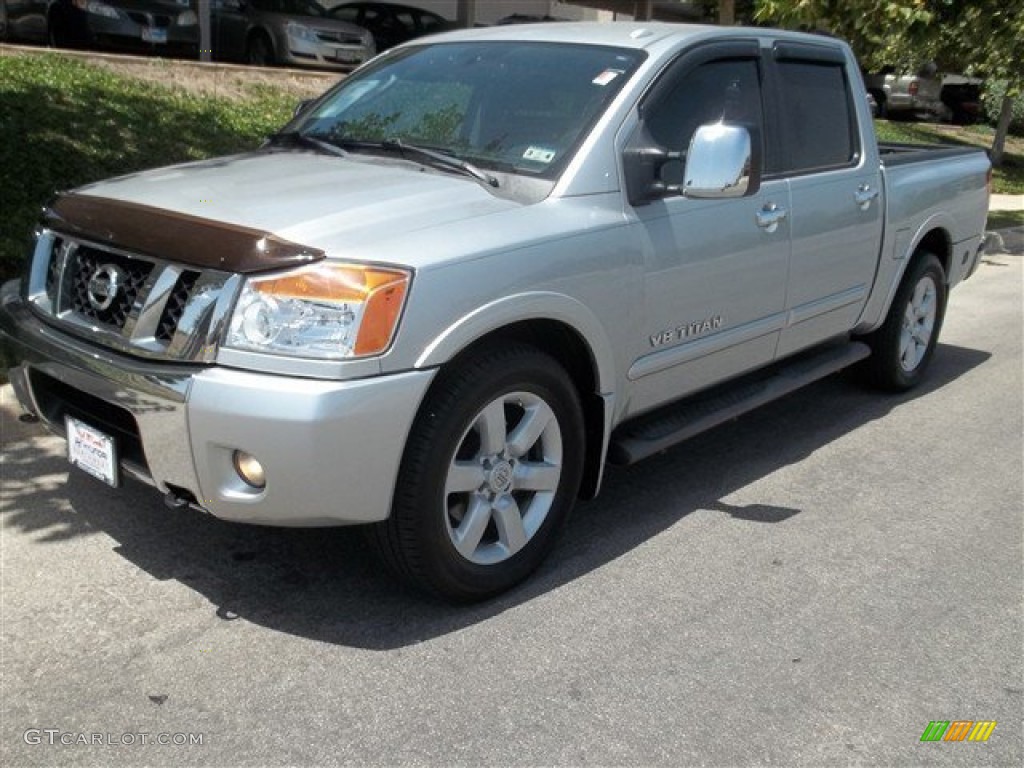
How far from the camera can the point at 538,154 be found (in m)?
4.00

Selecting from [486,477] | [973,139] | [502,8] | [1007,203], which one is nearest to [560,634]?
[486,477]

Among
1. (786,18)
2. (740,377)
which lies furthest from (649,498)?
→ (786,18)

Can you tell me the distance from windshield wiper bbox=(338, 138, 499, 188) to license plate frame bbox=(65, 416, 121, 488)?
1.49 meters

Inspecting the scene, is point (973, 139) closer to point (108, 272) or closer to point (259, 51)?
point (259, 51)

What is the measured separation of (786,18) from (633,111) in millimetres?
6847

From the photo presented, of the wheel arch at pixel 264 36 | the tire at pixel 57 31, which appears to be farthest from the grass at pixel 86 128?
the wheel arch at pixel 264 36

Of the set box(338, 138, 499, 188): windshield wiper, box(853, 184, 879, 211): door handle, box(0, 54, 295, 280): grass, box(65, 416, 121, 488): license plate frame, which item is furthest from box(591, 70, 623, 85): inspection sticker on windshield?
box(0, 54, 295, 280): grass

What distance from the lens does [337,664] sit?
3352 mm

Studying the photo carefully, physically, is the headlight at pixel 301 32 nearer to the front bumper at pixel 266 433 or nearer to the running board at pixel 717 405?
the running board at pixel 717 405

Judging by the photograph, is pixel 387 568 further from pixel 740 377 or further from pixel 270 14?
pixel 270 14

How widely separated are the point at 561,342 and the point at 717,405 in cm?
113

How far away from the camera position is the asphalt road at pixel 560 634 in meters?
3.05

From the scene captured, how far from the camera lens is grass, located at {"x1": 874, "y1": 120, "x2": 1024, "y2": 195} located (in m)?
19.4

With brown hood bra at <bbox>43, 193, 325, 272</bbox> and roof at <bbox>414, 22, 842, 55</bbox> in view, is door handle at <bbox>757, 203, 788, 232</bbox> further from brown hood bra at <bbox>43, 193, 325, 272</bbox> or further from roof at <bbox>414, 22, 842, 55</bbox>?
brown hood bra at <bbox>43, 193, 325, 272</bbox>
